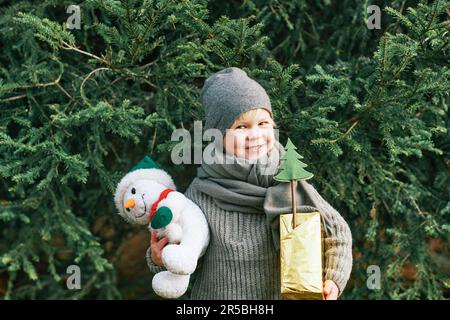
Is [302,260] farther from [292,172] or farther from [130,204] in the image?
[130,204]

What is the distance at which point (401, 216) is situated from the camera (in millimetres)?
3506

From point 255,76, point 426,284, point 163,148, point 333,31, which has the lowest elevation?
point 426,284

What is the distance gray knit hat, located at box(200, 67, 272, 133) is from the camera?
7.82 ft

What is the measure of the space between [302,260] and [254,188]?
33cm

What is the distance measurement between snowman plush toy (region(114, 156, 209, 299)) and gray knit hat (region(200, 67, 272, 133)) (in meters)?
0.29

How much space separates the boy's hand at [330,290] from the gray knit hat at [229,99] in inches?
25.0

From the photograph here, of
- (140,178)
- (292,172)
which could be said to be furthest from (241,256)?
(140,178)

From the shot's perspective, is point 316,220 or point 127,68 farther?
point 127,68

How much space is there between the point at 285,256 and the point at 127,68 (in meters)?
1.29

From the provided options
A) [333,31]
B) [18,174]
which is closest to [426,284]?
[333,31]

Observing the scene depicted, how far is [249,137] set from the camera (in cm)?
239

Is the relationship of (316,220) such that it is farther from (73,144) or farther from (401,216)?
(73,144)

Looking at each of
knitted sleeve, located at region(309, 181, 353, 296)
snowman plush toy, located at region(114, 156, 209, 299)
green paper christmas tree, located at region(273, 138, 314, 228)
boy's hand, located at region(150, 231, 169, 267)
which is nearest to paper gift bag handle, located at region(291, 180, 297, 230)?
green paper christmas tree, located at region(273, 138, 314, 228)

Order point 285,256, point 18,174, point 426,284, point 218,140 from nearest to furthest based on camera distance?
Result: point 285,256 → point 218,140 → point 18,174 → point 426,284
